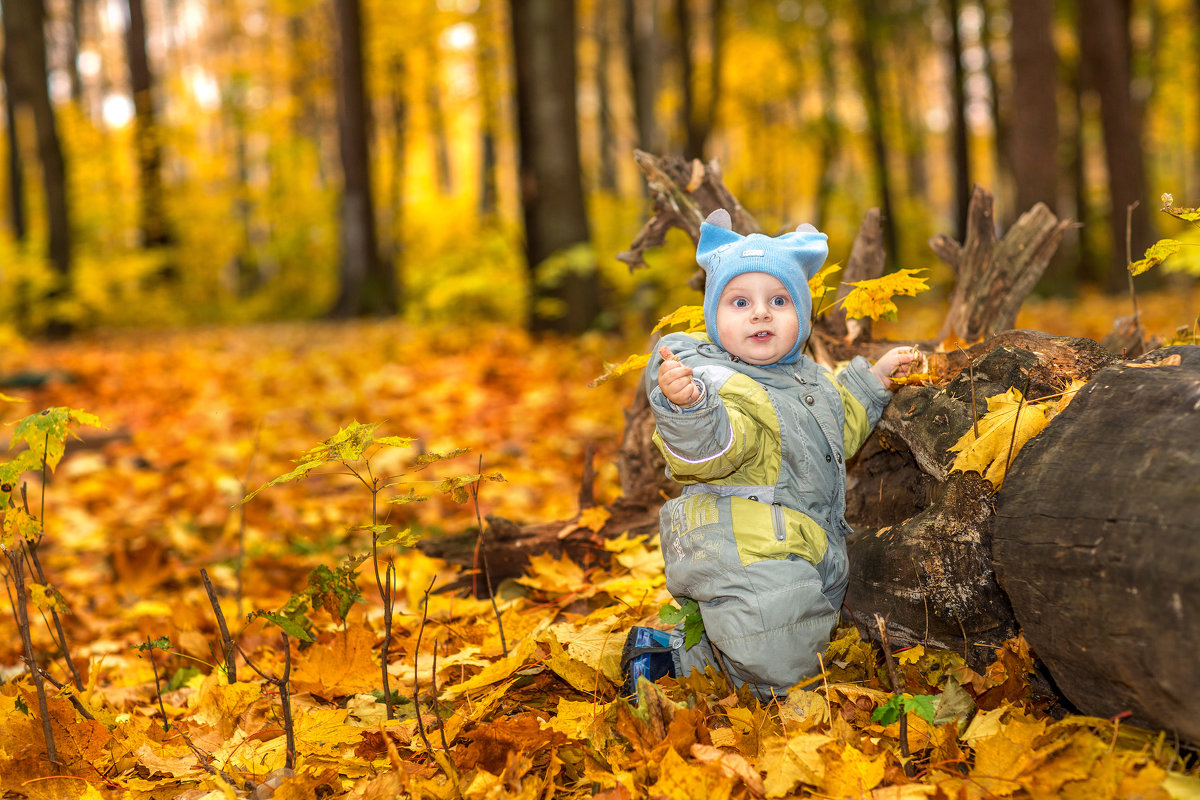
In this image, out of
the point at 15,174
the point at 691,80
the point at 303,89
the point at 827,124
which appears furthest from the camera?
the point at 303,89

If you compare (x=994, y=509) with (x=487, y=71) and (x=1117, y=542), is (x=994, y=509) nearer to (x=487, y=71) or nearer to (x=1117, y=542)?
(x=1117, y=542)

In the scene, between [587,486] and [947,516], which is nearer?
[947,516]

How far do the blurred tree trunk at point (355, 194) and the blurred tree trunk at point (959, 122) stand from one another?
9918mm

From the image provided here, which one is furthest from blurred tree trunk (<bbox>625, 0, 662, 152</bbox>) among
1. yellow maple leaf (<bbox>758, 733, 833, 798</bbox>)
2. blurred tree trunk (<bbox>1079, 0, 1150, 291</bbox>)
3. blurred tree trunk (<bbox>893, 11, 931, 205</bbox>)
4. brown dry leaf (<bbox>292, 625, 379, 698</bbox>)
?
yellow maple leaf (<bbox>758, 733, 833, 798</bbox>)

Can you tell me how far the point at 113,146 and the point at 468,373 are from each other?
18.3 meters

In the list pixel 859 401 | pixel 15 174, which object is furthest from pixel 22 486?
pixel 15 174

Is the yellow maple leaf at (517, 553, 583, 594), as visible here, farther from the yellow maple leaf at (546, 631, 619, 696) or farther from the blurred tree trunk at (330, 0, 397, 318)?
the blurred tree trunk at (330, 0, 397, 318)

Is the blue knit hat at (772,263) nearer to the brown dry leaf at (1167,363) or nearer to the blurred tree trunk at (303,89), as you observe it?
the brown dry leaf at (1167,363)

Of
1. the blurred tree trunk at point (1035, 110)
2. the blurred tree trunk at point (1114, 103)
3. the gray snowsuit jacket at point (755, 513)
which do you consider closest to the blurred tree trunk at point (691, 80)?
the blurred tree trunk at point (1035, 110)

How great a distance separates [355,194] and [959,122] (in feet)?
34.7

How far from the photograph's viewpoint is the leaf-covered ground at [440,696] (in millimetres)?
1665

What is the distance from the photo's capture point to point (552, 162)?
812 cm

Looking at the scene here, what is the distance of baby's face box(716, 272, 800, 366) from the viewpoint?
2.07 metres

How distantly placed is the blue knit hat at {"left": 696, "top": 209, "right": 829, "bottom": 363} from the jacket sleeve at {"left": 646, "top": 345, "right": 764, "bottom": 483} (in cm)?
26
